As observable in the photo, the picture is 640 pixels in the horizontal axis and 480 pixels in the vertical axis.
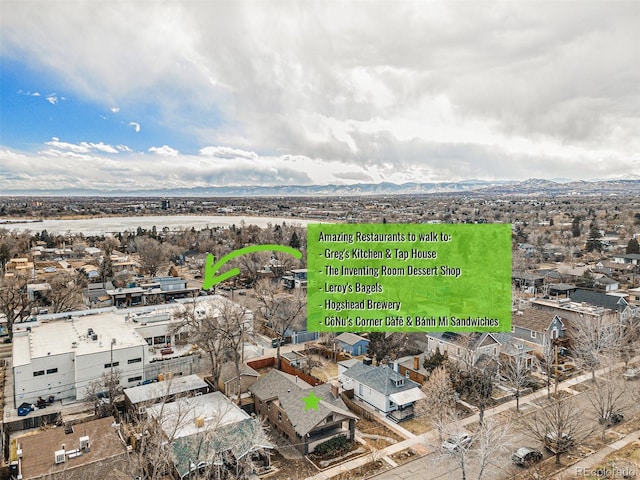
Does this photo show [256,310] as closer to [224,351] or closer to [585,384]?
[224,351]

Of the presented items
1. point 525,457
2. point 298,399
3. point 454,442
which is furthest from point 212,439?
point 525,457

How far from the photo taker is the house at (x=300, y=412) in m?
20.2

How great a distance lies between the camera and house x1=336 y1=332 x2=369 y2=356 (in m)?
32.8

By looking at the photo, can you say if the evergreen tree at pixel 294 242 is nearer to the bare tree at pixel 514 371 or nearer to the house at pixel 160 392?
the bare tree at pixel 514 371

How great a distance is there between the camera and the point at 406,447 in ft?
67.1

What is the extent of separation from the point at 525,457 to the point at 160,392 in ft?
58.9

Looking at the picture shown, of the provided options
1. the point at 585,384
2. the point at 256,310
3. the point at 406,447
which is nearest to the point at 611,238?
the point at 585,384

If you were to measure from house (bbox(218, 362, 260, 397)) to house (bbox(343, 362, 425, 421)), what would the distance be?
19.2 feet

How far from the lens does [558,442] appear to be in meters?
18.8

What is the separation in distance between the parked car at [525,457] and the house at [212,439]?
10.6 metres

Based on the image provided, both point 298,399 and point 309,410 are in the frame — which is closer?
point 309,410

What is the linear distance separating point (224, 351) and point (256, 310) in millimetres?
10721

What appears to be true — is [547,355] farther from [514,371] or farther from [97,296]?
[97,296]

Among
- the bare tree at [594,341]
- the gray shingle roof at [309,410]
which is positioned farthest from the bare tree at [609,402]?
the gray shingle roof at [309,410]
